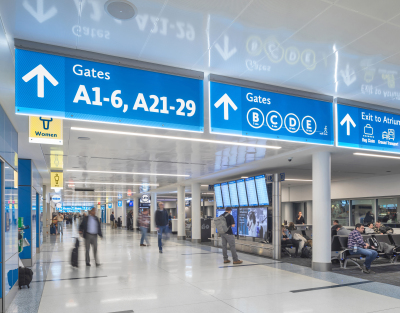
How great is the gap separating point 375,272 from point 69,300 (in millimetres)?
7549

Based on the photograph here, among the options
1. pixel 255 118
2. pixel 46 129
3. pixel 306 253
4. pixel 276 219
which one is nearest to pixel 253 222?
pixel 276 219

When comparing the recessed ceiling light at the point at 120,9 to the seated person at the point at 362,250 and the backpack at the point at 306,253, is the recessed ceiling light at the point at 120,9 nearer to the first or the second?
the seated person at the point at 362,250

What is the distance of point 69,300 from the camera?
6.00 metres

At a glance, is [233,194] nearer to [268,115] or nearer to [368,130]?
[368,130]

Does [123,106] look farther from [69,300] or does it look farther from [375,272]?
[375,272]

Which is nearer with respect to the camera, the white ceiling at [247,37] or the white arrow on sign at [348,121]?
the white ceiling at [247,37]

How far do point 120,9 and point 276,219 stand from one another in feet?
33.0

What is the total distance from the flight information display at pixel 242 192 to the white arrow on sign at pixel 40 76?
442 inches

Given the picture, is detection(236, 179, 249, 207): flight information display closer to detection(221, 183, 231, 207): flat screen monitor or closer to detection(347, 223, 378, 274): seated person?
detection(221, 183, 231, 207): flat screen monitor

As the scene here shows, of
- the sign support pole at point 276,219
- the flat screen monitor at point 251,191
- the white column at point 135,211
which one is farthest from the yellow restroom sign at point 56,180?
the white column at point 135,211

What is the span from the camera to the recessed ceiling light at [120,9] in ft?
9.96

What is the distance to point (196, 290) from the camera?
6.64 meters

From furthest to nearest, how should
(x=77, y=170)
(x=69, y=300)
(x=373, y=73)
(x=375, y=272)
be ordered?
(x=77, y=170) → (x=375, y=272) → (x=69, y=300) → (x=373, y=73)

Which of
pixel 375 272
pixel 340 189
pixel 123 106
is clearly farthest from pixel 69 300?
pixel 340 189
